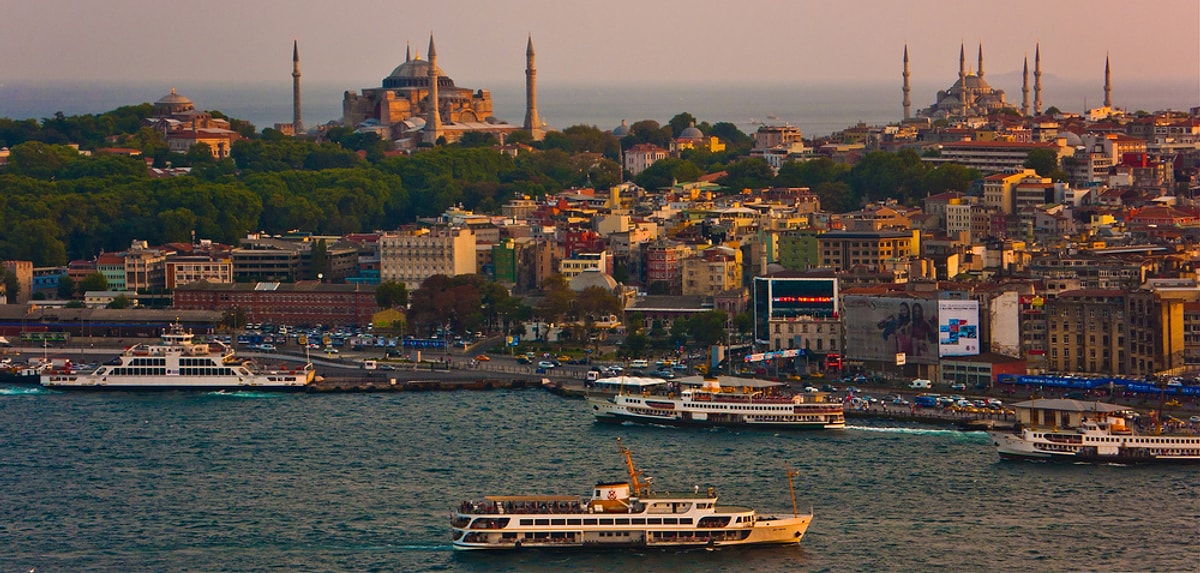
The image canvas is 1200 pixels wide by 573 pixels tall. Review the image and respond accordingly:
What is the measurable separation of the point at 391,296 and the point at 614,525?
18926 mm

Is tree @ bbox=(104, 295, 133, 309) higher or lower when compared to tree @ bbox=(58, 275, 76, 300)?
lower

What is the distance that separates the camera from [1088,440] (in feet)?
94.0

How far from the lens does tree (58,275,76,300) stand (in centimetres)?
4600

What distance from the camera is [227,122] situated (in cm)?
7900

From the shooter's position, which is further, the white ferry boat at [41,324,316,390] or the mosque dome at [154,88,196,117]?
the mosque dome at [154,88,196,117]

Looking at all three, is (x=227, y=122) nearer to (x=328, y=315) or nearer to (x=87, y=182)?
(x=87, y=182)

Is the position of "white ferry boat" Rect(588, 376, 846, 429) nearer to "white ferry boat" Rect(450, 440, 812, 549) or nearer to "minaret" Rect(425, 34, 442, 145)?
"white ferry boat" Rect(450, 440, 812, 549)

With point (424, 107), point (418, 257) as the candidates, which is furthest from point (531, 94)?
point (418, 257)

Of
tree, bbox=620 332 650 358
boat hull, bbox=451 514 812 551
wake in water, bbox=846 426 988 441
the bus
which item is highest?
the bus

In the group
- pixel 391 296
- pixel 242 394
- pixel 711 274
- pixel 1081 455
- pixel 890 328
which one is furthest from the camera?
pixel 711 274

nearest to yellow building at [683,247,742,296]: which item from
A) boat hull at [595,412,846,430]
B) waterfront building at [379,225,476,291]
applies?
waterfront building at [379,225,476,291]

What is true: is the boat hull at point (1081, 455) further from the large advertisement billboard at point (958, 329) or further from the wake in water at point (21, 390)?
the wake in water at point (21, 390)

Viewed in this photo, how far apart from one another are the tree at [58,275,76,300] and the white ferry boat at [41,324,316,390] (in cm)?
950

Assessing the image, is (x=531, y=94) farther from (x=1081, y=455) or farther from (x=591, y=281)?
(x=1081, y=455)
